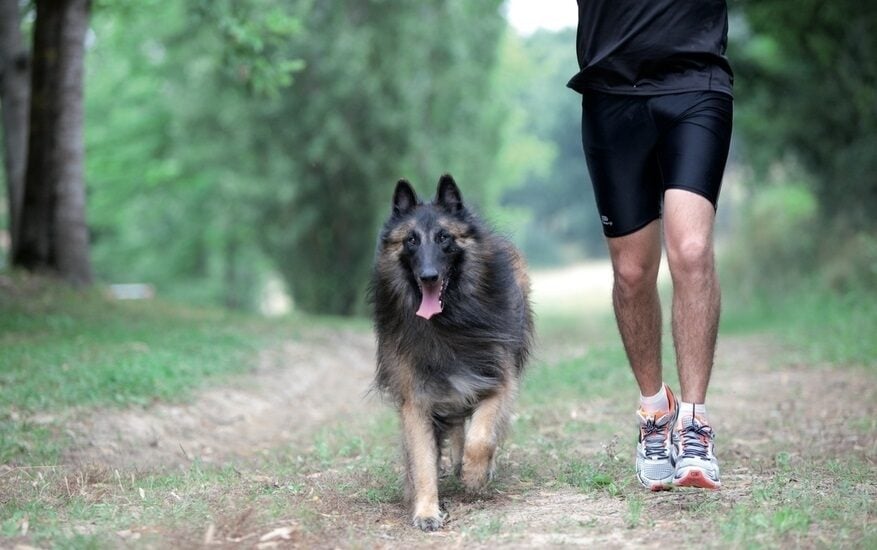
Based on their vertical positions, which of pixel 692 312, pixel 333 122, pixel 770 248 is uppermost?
pixel 333 122

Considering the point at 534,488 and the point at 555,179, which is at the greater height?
the point at 555,179

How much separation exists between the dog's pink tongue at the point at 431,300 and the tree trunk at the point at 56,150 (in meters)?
10.8

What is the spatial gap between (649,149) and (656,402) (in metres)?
1.37

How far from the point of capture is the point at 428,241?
5332 millimetres

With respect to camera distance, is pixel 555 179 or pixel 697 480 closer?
pixel 697 480

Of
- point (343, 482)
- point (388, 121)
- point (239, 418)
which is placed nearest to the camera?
point (343, 482)

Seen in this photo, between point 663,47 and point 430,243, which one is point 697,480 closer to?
point 430,243

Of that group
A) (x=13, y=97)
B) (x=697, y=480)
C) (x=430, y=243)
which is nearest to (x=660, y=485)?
(x=697, y=480)

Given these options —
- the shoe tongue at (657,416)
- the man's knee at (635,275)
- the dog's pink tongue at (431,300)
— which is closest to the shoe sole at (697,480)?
the shoe tongue at (657,416)

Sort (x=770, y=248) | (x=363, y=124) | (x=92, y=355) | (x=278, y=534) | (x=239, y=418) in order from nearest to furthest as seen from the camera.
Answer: (x=278, y=534) < (x=239, y=418) < (x=92, y=355) < (x=770, y=248) < (x=363, y=124)

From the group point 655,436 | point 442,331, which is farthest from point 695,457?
point 442,331

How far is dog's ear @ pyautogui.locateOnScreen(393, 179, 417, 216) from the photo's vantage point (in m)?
5.57

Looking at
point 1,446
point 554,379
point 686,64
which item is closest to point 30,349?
point 1,446

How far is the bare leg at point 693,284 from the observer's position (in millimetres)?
5020
